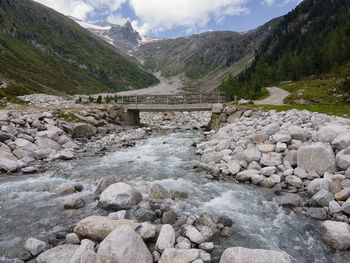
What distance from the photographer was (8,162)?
11.9 metres

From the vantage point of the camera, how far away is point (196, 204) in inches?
320

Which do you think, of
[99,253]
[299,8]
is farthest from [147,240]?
[299,8]

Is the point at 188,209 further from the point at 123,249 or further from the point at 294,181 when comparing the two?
the point at 294,181

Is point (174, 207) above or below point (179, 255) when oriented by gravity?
below

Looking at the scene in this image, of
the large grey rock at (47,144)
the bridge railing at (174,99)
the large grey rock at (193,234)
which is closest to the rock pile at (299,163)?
the large grey rock at (193,234)

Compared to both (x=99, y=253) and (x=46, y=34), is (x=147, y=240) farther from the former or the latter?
(x=46, y=34)

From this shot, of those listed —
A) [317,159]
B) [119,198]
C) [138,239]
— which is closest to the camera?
[138,239]

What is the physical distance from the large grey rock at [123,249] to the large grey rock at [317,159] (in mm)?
8381

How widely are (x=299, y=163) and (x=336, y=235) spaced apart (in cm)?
488

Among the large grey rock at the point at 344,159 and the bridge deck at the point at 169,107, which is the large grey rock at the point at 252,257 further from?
the bridge deck at the point at 169,107

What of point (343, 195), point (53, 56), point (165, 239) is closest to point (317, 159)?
point (343, 195)

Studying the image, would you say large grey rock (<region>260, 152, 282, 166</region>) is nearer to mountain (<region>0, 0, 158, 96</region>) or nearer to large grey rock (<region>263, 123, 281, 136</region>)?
large grey rock (<region>263, 123, 281, 136</region>)

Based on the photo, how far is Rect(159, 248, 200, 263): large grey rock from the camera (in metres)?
4.75

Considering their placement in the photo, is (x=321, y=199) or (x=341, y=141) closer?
(x=321, y=199)
